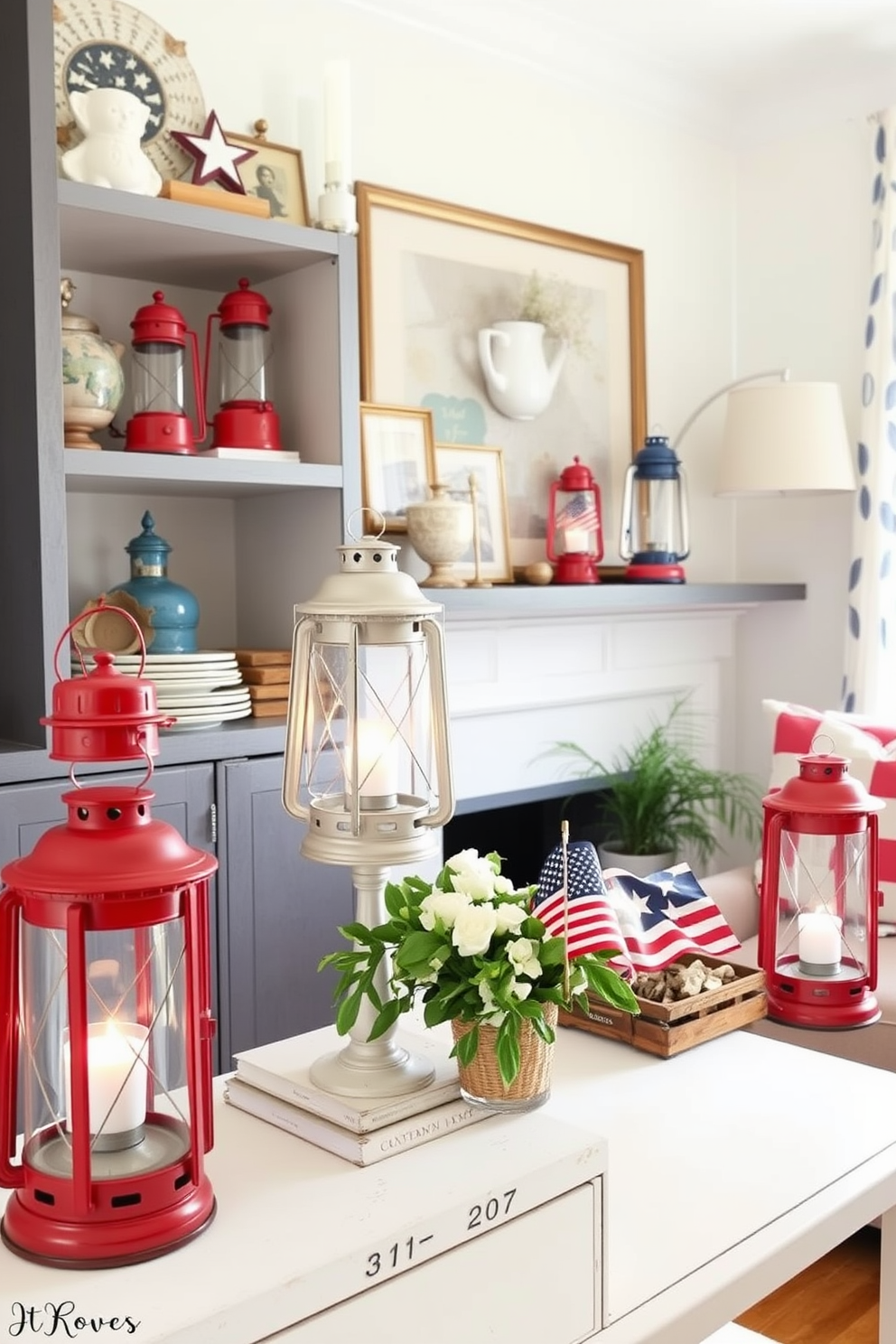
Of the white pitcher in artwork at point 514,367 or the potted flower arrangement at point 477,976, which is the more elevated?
the white pitcher in artwork at point 514,367

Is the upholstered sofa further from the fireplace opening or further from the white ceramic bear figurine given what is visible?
the white ceramic bear figurine

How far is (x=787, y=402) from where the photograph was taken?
133 inches

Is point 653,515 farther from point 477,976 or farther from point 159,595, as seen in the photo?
point 477,976

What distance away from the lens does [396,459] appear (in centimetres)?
291

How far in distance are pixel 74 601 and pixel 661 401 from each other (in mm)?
1914

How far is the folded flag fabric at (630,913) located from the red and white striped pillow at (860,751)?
0.70 metres

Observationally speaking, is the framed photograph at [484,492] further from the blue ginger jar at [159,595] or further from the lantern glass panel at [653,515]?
the blue ginger jar at [159,595]

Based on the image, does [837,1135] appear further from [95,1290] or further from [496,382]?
[496,382]

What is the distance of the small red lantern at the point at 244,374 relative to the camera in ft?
8.04

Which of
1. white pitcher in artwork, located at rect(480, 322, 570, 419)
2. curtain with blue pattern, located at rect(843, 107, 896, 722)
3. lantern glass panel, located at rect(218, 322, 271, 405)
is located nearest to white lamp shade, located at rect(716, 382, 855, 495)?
curtain with blue pattern, located at rect(843, 107, 896, 722)

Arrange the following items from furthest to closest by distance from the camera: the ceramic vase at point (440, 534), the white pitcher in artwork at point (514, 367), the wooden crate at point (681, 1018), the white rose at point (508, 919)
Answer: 1. the white pitcher in artwork at point (514, 367)
2. the ceramic vase at point (440, 534)
3. the wooden crate at point (681, 1018)
4. the white rose at point (508, 919)

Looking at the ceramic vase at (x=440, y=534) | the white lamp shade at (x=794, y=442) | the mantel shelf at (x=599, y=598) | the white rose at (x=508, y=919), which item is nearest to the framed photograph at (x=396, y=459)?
the ceramic vase at (x=440, y=534)

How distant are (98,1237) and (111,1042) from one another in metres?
0.14

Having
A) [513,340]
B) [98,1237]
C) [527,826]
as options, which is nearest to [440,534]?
[513,340]
